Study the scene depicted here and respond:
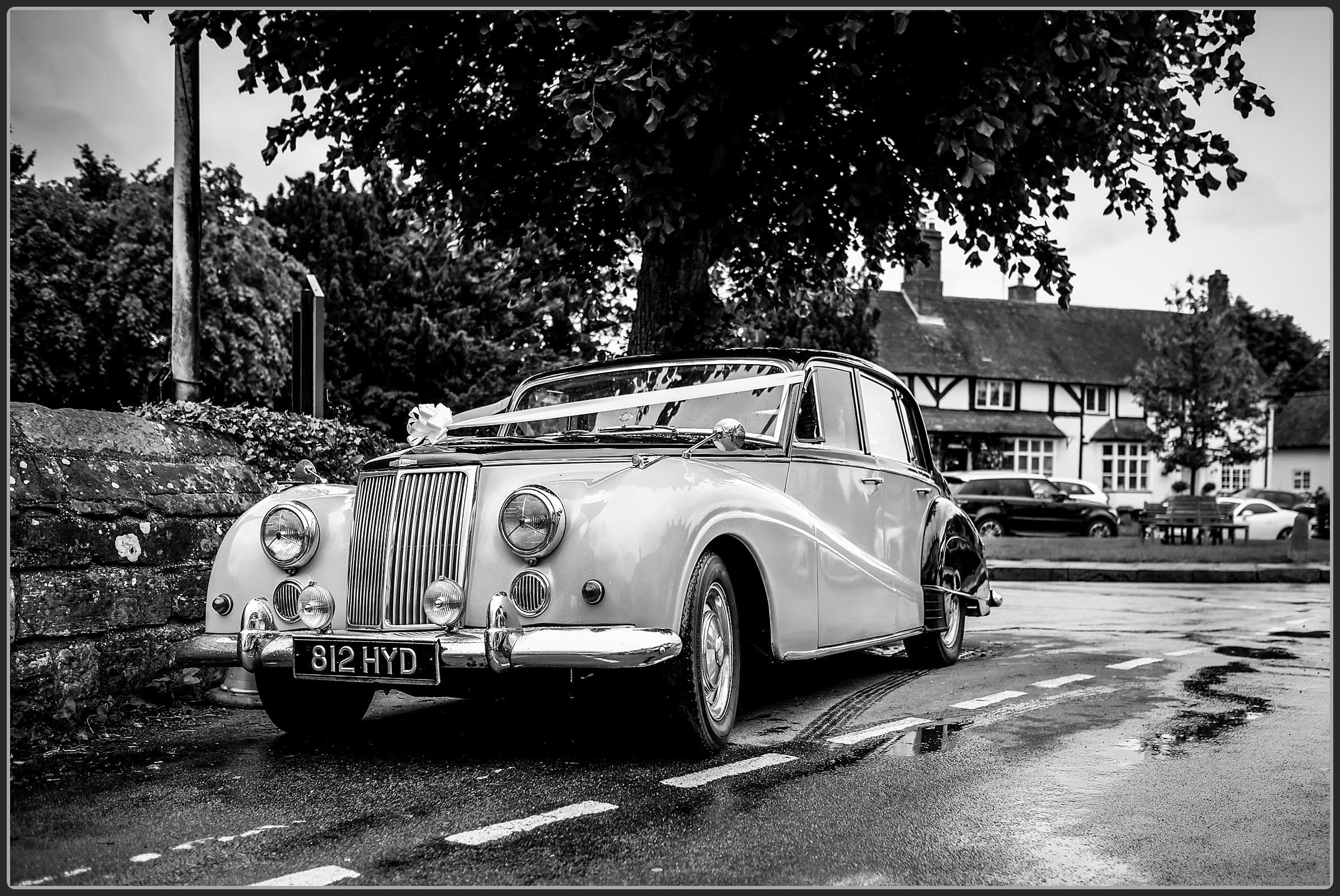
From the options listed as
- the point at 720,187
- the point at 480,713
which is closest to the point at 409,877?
the point at 480,713

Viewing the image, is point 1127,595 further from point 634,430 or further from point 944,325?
point 944,325

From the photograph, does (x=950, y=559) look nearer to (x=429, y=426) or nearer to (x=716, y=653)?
(x=716, y=653)

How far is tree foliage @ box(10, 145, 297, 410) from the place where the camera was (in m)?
29.5

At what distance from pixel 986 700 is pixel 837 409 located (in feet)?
5.86

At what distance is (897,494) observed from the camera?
7547 mm

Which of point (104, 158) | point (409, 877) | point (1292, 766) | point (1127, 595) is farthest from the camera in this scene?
point (104, 158)

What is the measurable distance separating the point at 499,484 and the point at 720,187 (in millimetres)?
5442

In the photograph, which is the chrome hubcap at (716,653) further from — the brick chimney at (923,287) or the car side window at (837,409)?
the brick chimney at (923,287)

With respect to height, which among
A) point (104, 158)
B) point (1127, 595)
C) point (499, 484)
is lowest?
point (1127, 595)

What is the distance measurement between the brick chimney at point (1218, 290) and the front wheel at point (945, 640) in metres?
33.6

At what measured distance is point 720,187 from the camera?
32.9 feet

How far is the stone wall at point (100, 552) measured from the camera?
18.7 feet

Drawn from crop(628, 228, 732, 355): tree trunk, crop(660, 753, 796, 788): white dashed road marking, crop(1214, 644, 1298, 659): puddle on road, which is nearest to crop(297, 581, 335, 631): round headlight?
crop(660, 753, 796, 788): white dashed road marking

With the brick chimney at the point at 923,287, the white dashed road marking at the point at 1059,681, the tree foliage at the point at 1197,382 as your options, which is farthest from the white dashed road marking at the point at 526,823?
the brick chimney at the point at 923,287
